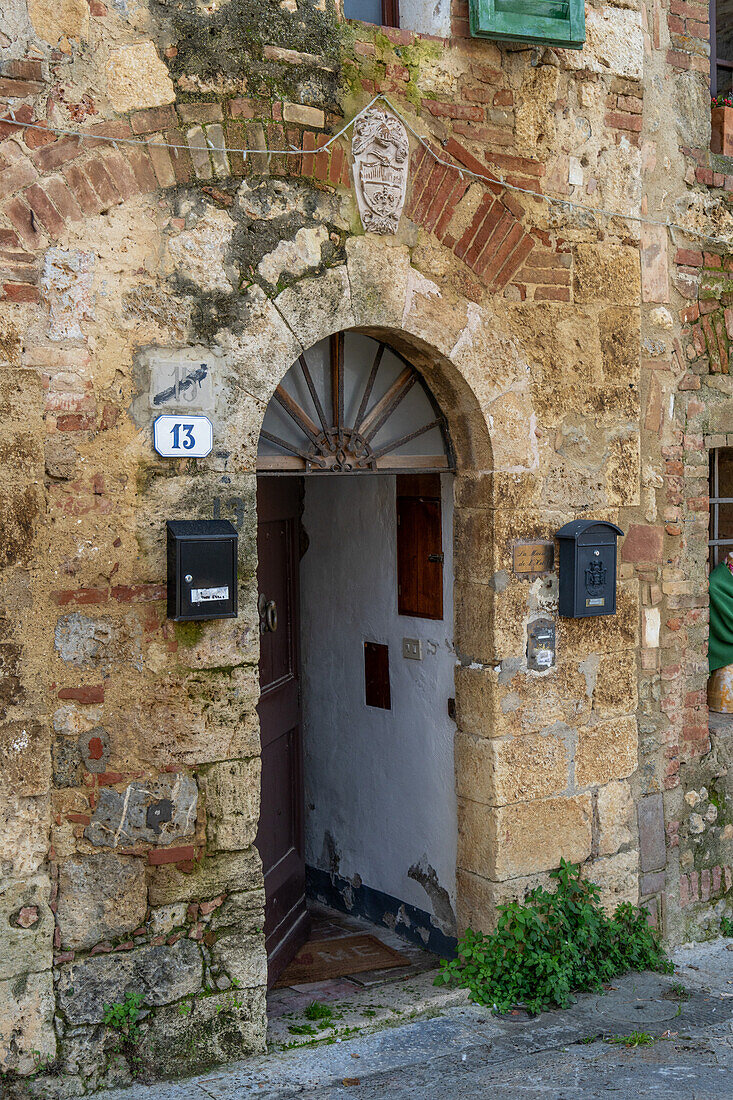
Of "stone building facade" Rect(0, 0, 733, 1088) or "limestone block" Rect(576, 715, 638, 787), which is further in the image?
"limestone block" Rect(576, 715, 638, 787)

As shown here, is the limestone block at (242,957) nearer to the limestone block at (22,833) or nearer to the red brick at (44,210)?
the limestone block at (22,833)

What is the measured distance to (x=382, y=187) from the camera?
3967 millimetres

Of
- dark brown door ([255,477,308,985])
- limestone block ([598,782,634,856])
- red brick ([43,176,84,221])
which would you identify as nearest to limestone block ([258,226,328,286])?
red brick ([43,176,84,221])

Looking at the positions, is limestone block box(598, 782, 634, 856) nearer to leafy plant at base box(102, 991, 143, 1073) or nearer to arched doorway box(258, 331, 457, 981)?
arched doorway box(258, 331, 457, 981)

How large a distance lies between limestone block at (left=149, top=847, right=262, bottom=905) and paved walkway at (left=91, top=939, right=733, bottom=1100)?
0.60 meters

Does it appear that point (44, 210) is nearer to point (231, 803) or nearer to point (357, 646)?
point (231, 803)

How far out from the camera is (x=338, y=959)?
16.3 ft

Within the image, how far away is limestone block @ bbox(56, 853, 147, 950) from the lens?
11.4ft

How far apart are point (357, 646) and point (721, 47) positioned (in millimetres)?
4094

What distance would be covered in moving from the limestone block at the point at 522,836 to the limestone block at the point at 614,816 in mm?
80

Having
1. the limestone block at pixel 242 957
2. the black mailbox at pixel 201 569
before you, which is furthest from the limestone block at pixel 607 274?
the limestone block at pixel 242 957

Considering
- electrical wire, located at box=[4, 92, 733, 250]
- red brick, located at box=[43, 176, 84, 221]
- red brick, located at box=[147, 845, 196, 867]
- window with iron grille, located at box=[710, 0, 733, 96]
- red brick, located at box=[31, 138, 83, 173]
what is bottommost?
Answer: red brick, located at box=[147, 845, 196, 867]

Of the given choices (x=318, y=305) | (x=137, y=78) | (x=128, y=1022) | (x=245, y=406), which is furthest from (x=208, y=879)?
(x=137, y=78)

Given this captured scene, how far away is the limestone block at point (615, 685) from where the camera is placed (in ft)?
15.4
